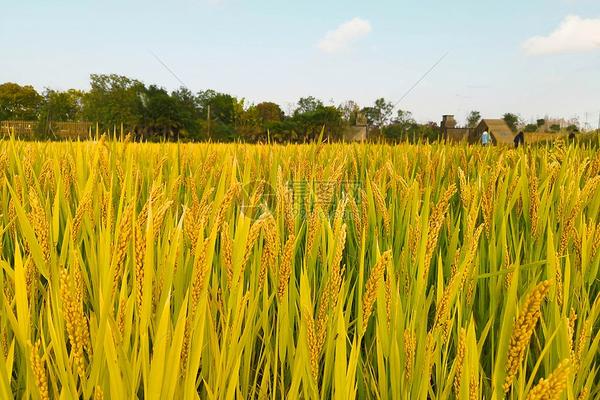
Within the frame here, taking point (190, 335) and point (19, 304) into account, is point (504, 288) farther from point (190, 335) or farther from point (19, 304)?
point (19, 304)

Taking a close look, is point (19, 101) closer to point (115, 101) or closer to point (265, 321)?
point (115, 101)

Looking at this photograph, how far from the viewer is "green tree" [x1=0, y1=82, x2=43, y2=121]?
205 feet

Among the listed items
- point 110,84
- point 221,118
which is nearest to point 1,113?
point 110,84

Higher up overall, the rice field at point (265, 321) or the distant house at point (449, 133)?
the distant house at point (449, 133)

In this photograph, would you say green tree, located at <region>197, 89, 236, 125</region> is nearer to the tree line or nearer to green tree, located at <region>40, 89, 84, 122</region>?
the tree line

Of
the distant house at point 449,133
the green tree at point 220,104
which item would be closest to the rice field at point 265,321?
the distant house at point 449,133

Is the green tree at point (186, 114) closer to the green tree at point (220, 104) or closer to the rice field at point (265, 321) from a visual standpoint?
the green tree at point (220, 104)

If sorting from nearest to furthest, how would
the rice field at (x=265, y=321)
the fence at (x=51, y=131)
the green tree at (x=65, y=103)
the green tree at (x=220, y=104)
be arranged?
→ the rice field at (x=265, y=321) → the fence at (x=51, y=131) → the green tree at (x=220, y=104) → the green tree at (x=65, y=103)

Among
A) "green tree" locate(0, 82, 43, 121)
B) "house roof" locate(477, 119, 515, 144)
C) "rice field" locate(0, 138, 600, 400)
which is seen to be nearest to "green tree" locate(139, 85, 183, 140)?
"green tree" locate(0, 82, 43, 121)

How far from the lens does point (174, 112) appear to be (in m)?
36.5

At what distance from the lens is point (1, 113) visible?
196 feet

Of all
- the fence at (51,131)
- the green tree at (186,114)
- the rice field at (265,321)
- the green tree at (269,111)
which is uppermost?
the green tree at (269,111)

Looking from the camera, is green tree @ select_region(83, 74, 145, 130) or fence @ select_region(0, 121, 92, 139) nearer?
fence @ select_region(0, 121, 92, 139)

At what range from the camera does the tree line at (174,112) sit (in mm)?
34750
